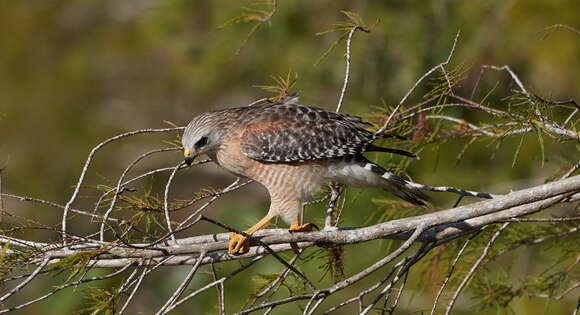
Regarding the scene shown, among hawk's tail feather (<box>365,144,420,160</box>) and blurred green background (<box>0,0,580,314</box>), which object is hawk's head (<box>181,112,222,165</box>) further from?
hawk's tail feather (<box>365,144,420,160</box>)

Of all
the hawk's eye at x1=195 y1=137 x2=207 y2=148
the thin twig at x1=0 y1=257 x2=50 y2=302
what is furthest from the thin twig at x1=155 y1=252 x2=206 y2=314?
the hawk's eye at x1=195 y1=137 x2=207 y2=148

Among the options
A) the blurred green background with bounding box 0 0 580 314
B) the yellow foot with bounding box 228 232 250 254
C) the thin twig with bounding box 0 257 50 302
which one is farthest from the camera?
the blurred green background with bounding box 0 0 580 314

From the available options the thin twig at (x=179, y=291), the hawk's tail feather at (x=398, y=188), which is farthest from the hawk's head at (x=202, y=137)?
the thin twig at (x=179, y=291)

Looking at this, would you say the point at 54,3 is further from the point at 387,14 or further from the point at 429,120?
the point at 429,120

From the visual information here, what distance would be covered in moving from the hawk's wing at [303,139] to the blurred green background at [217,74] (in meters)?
0.55

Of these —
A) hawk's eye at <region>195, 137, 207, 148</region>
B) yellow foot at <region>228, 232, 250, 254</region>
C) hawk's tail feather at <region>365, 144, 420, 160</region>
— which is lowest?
yellow foot at <region>228, 232, 250, 254</region>

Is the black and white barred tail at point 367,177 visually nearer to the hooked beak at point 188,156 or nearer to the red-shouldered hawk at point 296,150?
the red-shouldered hawk at point 296,150

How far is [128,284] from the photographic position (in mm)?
2455

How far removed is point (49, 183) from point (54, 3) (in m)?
3.53

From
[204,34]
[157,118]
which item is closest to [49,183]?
[157,118]

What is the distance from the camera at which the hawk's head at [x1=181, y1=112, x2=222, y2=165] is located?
3.05 meters

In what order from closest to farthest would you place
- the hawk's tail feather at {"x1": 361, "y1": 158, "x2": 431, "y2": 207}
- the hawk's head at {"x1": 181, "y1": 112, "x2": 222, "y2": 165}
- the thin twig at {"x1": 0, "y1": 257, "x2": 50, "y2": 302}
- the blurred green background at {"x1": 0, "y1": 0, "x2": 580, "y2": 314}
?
1. the thin twig at {"x1": 0, "y1": 257, "x2": 50, "y2": 302}
2. the hawk's head at {"x1": 181, "y1": 112, "x2": 222, "y2": 165}
3. the hawk's tail feather at {"x1": 361, "y1": 158, "x2": 431, "y2": 207}
4. the blurred green background at {"x1": 0, "y1": 0, "x2": 580, "y2": 314}

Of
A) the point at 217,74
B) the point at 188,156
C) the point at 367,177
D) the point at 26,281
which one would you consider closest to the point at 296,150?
the point at 367,177

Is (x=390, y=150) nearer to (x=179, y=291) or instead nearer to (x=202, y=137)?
(x=202, y=137)
